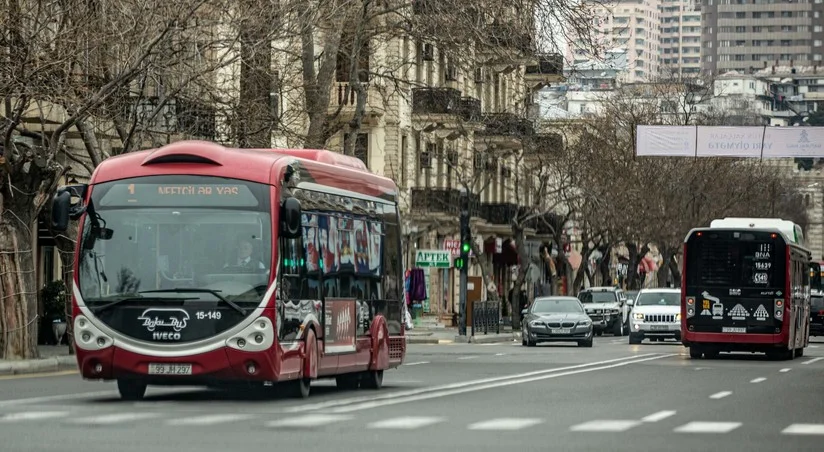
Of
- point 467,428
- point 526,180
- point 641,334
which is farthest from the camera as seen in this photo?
point 526,180

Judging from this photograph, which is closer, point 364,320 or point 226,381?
point 226,381

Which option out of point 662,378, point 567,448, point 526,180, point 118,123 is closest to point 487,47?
point 118,123

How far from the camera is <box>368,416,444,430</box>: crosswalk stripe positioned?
54.3 feet

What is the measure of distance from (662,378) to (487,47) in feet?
35.7

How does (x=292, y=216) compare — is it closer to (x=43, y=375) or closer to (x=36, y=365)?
(x=43, y=375)

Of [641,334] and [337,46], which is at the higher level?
[337,46]

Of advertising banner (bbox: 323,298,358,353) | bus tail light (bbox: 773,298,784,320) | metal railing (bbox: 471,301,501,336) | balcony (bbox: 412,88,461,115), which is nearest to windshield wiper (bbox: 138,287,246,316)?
advertising banner (bbox: 323,298,358,353)

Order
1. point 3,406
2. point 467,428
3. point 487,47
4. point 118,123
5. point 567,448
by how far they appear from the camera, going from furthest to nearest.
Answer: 1. point 487,47
2. point 118,123
3. point 3,406
4. point 467,428
5. point 567,448

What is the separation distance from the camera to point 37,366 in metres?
29.1

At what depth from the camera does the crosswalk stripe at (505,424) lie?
16609mm

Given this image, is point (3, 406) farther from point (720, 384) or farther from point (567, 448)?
point (720, 384)

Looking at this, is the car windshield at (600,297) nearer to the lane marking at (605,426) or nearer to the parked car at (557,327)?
the parked car at (557,327)

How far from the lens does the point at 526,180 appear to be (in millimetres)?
77125

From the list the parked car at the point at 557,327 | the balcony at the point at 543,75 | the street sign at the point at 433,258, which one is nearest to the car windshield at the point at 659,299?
the parked car at the point at 557,327
